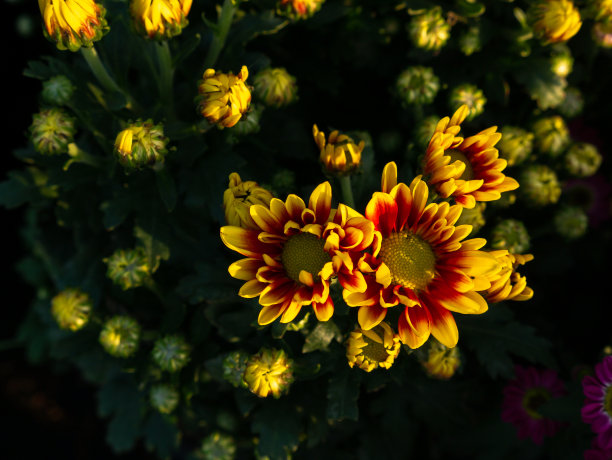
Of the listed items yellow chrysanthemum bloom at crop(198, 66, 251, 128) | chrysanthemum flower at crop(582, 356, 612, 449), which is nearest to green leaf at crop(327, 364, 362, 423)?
chrysanthemum flower at crop(582, 356, 612, 449)

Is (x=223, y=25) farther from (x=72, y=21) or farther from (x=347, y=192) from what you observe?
(x=347, y=192)

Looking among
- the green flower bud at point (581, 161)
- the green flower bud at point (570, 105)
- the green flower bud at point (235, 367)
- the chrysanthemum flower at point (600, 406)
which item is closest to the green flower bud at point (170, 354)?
the green flower bud at point (235, 367)

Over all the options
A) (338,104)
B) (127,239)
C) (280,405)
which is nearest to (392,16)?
(338,104)

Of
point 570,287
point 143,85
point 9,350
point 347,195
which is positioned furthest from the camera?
point 9,350

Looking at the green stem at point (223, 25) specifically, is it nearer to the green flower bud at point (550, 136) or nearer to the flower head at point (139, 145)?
the flower head at point (139, 145)

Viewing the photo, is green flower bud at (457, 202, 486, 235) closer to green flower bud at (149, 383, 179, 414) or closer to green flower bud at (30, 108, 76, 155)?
green flower bud at (149, 383, 179, 414)

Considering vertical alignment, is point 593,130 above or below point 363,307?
below

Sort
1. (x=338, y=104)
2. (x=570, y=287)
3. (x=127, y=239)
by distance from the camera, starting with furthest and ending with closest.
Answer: (x=570, y=287)
(x=338, y=104)
(x=127, y=239)

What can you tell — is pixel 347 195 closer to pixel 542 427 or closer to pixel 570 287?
pixel 542 427
